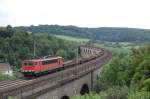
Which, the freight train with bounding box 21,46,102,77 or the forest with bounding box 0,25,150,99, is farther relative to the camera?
the freight train with bounding box 21,46,102,77

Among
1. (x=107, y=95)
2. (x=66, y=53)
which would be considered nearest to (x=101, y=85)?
(x=107, y=95)

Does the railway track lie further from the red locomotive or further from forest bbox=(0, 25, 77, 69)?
forest bbox=(0, 25, 77, 69)

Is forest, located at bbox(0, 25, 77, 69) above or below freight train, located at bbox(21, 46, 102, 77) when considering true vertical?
below

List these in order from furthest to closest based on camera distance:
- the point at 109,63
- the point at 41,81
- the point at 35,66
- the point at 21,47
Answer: the point at 21,47
the point at 109,63
the point at 35,66
the point at 41,81

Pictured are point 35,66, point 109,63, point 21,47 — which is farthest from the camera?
point 21,47

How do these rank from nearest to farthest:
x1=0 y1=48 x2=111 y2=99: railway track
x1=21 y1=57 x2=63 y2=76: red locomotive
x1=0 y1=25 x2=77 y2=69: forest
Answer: x1=0 y1=48 x2=111 y2=99: railway track, x1=21 y1=57 x2=63 y2=76: red locomotive, x1=0 y1=25 x2=77 y2=69: forest

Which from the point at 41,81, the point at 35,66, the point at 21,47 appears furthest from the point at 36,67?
the point at 21,47

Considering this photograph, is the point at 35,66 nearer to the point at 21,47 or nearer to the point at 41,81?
the point at 41,81

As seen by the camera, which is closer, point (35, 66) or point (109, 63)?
point (35, 66)

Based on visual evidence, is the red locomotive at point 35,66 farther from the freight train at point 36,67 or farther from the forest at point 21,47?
the forest at point 21,47

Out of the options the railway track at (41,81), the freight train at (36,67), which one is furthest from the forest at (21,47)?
the freight train at (36,67)

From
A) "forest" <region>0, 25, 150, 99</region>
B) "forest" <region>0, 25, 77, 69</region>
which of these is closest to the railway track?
"forest" <region>0, 25, 150, 99</region>

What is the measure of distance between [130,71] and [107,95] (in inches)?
944

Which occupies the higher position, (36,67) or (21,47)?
(36,67)
